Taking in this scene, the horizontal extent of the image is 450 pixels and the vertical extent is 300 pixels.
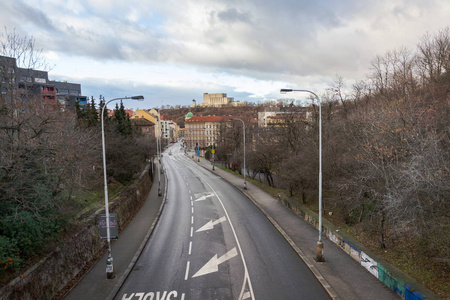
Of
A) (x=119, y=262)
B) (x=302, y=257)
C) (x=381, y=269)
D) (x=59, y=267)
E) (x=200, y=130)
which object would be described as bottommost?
(x=119, y=262)

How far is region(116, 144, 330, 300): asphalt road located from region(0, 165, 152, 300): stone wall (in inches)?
92.5

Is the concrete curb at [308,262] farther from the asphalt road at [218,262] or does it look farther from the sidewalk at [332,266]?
the asphalt road at [218,262]

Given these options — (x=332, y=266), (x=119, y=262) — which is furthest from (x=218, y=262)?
(x=332, y=266)

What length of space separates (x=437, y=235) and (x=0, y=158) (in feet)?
52.4

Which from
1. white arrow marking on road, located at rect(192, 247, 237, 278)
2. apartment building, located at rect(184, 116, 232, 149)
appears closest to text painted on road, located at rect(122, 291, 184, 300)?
white arrow marking on road, located at rect(192, 247, 237, 278)

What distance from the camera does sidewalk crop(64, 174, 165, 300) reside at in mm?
11531

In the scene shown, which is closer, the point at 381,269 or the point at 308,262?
the point at 381,269

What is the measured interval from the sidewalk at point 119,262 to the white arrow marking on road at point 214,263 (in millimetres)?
3353

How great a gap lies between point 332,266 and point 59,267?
37.3 ft

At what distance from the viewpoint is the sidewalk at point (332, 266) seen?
10.8 meters

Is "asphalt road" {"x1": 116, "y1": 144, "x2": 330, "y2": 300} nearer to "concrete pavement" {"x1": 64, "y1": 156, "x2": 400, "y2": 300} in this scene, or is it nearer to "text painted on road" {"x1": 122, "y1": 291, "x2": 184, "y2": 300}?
"text painted on road" {"x1": 122, "y1": 291, "x2": 184, "y2": 300}

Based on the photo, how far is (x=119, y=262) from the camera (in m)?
14.5

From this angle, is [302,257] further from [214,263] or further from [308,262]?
[214,263]

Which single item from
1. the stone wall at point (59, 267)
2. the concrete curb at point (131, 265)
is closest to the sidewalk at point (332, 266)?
the concrete curb at point (131, 265)
